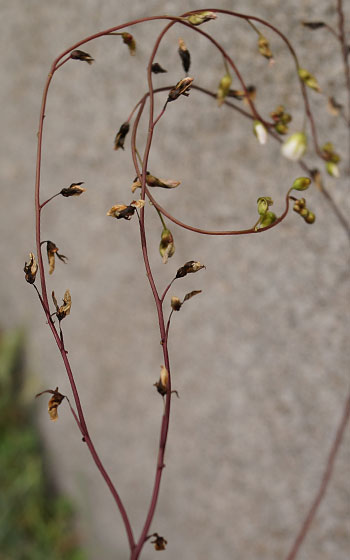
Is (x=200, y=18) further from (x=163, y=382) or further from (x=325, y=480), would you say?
(x=325, y=480)

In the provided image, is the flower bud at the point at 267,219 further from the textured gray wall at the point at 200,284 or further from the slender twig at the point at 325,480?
the slender twig at the point at 325,480

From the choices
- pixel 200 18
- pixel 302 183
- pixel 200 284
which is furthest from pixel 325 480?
pixel 200 18

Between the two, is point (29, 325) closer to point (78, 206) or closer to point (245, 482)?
point (78, 206)

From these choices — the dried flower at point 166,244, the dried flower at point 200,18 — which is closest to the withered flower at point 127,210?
the dried flower at point 166,244

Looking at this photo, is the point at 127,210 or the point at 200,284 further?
the point at 200,284

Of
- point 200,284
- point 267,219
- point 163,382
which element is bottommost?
point 163,382

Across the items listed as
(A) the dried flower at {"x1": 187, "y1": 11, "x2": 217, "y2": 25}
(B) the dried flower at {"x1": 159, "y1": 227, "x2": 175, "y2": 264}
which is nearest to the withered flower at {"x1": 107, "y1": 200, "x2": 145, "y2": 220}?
(B) the dried flower at {"x1": 159, "y1": 227, "x2": 175, "y2": 264}

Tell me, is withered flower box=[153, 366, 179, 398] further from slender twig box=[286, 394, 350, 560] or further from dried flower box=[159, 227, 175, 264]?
slender twig box=[286, 394, 350, 560]

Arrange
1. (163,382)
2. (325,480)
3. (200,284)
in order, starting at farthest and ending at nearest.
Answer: (200,284), (325,480), (163,382)

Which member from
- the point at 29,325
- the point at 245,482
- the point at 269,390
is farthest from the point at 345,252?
the point at 29,325
